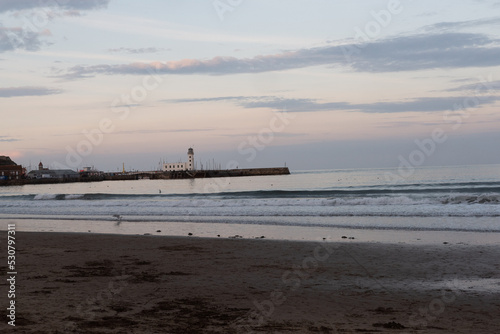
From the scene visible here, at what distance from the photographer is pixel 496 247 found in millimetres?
12664

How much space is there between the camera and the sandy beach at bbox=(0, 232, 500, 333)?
20.4 feet

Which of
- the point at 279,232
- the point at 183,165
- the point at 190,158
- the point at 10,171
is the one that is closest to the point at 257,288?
the point at 279,232

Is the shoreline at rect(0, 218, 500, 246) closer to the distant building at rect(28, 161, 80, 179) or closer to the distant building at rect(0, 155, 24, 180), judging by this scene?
the distant building at rect(0, 155, 24, 180)

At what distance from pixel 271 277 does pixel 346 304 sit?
2.32m

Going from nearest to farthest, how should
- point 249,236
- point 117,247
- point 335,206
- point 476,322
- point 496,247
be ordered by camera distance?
point 476,322, point 496,247, point 117,247, point 249,236, point 335,206

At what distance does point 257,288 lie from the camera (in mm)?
8336

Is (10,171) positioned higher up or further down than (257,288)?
higher up

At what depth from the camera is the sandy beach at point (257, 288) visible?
620 centimetres

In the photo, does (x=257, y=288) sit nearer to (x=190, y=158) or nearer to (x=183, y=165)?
(x=190, y=158)

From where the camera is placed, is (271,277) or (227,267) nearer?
(271,277)

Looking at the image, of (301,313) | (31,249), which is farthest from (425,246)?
(31,249)

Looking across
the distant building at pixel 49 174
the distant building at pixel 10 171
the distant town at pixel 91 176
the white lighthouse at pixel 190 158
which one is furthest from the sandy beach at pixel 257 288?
the white lighthouse at pixel 190 158

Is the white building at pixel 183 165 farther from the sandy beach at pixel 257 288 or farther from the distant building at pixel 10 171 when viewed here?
the sandy beach at pixel 257 288

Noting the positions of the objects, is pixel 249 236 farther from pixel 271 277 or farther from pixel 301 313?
pixel 301 313
